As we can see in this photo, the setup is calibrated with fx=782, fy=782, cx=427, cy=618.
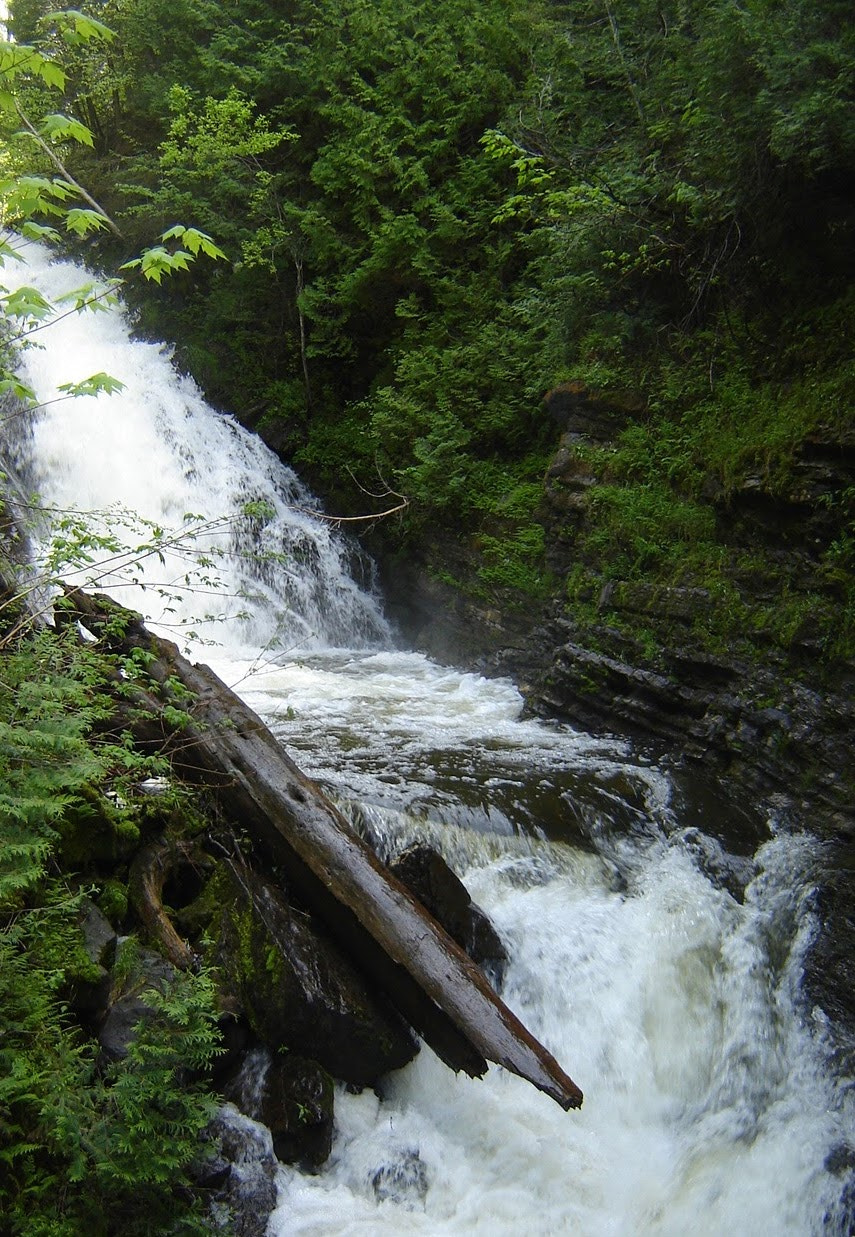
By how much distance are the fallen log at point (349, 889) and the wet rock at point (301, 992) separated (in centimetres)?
13

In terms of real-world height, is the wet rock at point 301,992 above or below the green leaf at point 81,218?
below

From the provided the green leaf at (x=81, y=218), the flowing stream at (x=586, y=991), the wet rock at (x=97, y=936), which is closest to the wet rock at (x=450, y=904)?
the flowing stream at (x=586, y=991)

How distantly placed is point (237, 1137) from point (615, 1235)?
5.70ft

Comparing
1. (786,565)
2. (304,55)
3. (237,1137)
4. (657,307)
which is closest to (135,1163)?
(237,1137)

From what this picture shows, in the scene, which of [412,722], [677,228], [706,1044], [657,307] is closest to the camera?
[706,1044]

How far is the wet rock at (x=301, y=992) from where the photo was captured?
3.68 m

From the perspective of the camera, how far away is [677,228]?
27.2 ft

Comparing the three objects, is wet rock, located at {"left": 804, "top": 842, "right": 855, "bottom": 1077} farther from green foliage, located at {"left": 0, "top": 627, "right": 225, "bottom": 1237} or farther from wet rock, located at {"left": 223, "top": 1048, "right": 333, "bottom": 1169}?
green foliage, located at {"left": 0, "top": 627, "right": 225, "bottom": 1237}

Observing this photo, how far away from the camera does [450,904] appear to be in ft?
14.4

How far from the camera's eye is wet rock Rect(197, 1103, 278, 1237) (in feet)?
10.2

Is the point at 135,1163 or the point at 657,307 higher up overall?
the point at 657,307

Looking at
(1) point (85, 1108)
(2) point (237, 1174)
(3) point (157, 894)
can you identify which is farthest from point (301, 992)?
(1) point (85, 1108)

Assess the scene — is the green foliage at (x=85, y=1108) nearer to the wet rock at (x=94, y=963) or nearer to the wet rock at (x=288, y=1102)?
the wet rock at (x=94, y=963)

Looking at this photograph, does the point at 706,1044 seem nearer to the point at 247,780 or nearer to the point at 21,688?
the point at 247,780
